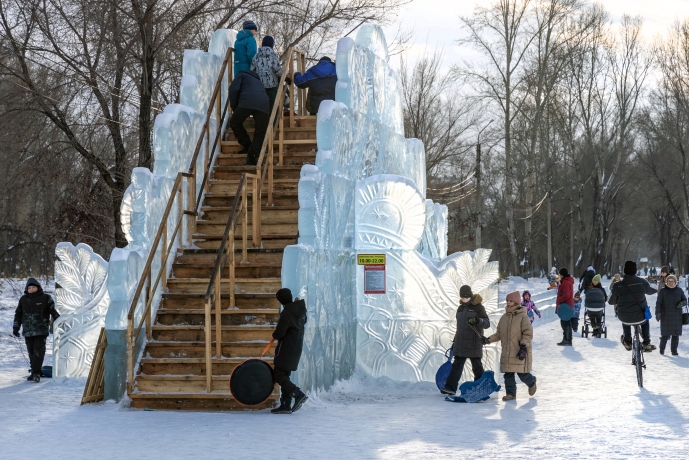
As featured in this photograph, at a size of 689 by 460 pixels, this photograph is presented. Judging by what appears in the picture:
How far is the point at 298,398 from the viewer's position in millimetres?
10859

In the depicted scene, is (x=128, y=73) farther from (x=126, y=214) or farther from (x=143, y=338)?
(x=143, y=338)

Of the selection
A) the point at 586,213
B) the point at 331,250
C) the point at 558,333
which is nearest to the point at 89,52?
the point at 331,250

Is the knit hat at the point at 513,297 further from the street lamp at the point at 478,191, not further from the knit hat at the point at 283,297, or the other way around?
the street lamp at the point at 478,191

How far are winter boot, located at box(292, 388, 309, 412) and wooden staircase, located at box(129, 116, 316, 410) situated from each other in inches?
13.0

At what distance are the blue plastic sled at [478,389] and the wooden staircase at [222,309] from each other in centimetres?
244

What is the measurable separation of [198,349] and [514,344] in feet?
12.7

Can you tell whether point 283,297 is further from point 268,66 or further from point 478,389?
point 268,66

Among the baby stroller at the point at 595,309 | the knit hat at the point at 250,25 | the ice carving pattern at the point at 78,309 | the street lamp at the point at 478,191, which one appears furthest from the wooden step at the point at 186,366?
the street lamp at the point at 478,191

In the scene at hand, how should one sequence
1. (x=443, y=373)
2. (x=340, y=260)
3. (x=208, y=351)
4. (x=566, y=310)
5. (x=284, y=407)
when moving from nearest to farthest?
(x=284, y=407), (x=208, y=351), (x=443, y=373), (x=340, y=260), (x=566, y=310)

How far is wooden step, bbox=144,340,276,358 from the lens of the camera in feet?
38.1

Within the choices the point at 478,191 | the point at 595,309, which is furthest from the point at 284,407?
the point at 478,191

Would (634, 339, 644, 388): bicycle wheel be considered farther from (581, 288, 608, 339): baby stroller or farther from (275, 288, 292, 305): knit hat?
(581, 288, 608, 339): baby stroller

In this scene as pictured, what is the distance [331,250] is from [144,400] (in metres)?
3.01

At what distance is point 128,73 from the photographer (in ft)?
70.0
